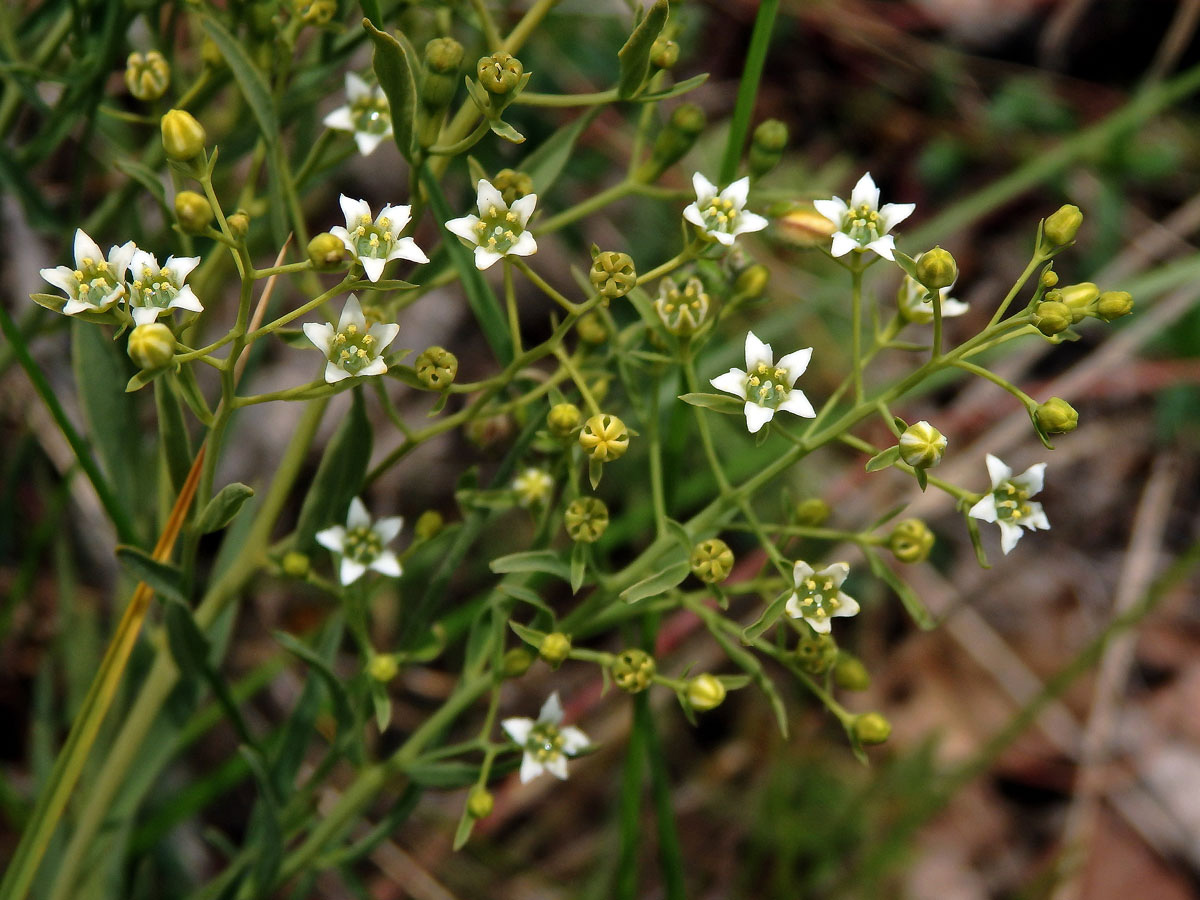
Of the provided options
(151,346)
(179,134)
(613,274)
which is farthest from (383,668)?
(179,134)

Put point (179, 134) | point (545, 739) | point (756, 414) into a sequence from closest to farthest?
1. point (179, 134)
2. point (756, 414)
3. point (545, 739)

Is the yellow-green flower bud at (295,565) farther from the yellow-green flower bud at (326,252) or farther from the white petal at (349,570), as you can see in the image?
the yellow-green flower bud at (326,252)

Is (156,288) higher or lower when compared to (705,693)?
higher

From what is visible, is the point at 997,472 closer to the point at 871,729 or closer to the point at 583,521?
the point at 871,729

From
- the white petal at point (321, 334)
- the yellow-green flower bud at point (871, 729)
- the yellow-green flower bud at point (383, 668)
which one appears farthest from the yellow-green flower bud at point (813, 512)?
the white petal at point (321, 334)

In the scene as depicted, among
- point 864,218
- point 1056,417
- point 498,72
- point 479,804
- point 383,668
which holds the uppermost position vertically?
point 498,72

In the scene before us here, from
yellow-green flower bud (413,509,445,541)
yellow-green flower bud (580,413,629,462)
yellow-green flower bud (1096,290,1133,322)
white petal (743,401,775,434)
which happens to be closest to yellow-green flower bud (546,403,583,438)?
yellow-green flower bud (580,413,629,462)

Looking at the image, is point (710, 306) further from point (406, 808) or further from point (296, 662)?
point (296, 662)
